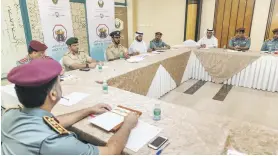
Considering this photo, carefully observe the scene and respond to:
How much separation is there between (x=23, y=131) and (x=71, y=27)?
371 cm

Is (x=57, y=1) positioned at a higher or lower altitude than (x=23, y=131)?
higher

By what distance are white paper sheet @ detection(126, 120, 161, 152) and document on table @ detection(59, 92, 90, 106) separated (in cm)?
69

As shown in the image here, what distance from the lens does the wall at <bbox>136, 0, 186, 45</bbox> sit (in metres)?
5.88

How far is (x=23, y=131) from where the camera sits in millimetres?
735

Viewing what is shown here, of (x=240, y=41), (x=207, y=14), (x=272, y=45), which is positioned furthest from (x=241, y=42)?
(x=207, y=14)

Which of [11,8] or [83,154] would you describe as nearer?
[83,154]

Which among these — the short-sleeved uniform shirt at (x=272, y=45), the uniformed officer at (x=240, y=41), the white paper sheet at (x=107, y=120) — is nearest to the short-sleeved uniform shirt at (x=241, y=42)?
the uniformed officer at (x=240, y=41)

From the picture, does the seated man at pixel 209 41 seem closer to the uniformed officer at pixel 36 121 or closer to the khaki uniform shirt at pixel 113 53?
the khaki uniform shirt at pixel 113 53

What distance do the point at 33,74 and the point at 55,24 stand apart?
336 cm

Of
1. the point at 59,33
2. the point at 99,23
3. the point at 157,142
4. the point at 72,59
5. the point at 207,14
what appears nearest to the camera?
the point at 157,142

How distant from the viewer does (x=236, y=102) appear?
11.0 ft

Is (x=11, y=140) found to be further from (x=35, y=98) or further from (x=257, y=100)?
(x=257, y=100)

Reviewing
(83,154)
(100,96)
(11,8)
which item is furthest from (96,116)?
(11,8)

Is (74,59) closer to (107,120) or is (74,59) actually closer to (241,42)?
(107,120)
